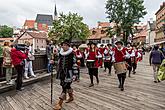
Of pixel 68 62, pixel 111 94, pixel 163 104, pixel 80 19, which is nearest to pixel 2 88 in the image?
pixel 68 62

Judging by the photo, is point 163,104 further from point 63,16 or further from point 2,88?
point 63,16

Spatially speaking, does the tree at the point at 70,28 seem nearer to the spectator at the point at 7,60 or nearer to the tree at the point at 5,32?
the spectator at the point at 7,60

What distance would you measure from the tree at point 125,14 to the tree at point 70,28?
754 centimetres

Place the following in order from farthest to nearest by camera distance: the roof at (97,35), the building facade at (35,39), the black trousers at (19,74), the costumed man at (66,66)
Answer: the building facade at (35,39) → the roof at (97,35) → the black trousers at (19,74) → the costumed man at (66,66)

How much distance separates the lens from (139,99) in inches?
257

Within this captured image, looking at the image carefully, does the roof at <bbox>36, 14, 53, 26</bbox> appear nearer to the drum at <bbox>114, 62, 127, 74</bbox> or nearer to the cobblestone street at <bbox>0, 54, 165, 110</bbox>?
the cobblestone street at <bbox>0, 54, 165, 110</bbox>

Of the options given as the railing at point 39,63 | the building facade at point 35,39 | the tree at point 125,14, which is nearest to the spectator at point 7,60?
the railing at point 39,63

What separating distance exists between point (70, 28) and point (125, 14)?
12.6 m

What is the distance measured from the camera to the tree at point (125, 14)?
44.1 metres

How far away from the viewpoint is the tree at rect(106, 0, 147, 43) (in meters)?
44.1

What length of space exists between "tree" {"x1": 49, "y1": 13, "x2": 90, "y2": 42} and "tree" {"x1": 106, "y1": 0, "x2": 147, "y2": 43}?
24.7 ft

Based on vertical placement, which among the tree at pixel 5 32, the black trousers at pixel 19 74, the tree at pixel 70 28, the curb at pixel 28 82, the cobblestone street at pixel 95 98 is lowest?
the cobblestone street at pixel 95 98

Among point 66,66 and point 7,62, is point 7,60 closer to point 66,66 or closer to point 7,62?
point 7,62

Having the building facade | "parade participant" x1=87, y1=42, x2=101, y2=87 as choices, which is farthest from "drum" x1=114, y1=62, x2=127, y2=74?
the building facade
